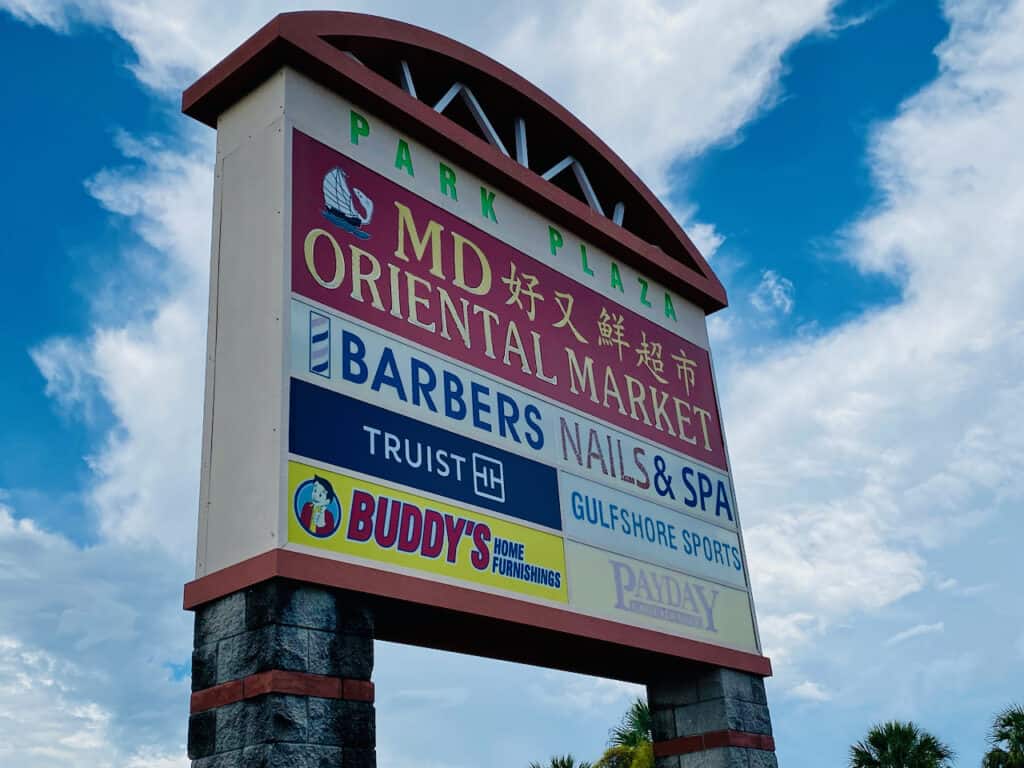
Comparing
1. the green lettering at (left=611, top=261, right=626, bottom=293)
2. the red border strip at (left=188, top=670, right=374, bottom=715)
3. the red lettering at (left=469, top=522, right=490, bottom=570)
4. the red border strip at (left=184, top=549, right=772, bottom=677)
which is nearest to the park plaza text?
the green lettering at (left=611, top=261, right=626, bottom=293)

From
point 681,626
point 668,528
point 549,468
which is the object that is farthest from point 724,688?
point 549,468

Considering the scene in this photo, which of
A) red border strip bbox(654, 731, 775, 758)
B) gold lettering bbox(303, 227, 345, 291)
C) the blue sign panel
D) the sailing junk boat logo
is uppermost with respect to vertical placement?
the sailing junk boat logo

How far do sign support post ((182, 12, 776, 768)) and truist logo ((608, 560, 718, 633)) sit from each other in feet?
0.12

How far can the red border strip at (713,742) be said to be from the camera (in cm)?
1161

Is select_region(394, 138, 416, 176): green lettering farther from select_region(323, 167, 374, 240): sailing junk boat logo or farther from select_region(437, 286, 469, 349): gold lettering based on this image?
select_region(437, 286, 469, 349): gold lettering

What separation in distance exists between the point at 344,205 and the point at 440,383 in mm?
1775

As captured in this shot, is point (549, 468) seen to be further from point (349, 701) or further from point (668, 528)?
point (349, 701)

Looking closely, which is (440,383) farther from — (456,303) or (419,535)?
(419,535)

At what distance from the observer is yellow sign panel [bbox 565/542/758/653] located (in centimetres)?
1058

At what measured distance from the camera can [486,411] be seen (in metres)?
10.2

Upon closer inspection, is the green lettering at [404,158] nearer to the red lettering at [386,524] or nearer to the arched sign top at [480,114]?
→ the arched sign top at [480,114]

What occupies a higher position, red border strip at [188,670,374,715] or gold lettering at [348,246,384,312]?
gold lettering at [348,246,384,312]

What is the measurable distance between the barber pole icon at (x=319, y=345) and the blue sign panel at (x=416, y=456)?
177 millimetres

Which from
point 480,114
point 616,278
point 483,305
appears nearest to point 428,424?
point 483,305
